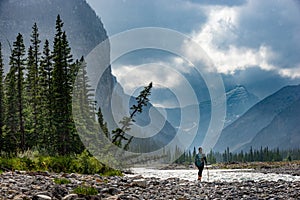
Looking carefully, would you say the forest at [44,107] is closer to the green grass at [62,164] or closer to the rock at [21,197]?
the green grass at [62,164]

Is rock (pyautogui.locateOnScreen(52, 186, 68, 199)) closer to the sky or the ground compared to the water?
closer to the sky

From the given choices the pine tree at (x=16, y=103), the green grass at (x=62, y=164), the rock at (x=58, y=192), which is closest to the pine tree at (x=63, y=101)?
the pine tree at (x=16, y=103)

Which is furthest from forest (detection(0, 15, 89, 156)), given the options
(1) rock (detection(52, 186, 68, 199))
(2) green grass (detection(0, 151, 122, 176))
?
(1) rock (detection(52, 186, 68, 199))

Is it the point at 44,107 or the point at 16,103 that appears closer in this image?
the point at 16,103

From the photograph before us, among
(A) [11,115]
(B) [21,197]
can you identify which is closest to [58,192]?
(B) [21,197]

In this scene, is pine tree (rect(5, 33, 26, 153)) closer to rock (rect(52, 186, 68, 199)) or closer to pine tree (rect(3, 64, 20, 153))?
pine tree (rect(3, 64, 20, 153))

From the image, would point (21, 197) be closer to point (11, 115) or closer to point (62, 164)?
point (62, 164)

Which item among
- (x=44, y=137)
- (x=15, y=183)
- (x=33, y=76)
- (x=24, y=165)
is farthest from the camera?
(x=33, y=76)

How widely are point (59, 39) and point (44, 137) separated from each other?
12.2m

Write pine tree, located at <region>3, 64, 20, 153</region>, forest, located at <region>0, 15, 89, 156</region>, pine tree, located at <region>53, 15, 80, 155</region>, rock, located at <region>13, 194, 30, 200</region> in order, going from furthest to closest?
A: pine tree, located at <region>3, 64, 20, 153</region> → forest, located at <region>0, 15, 89, 156</region> → pine tree, located at <region>53, 15, 80, 155</region> → rock, located at <region>13, 194, 30, 200</region>

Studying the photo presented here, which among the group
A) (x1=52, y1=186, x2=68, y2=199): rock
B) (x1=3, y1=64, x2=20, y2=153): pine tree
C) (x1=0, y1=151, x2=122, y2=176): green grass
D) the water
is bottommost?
the water

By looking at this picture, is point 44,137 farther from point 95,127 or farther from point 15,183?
point 15,183

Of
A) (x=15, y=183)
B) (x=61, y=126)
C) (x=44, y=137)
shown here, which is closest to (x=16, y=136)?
(x=44, y=137)

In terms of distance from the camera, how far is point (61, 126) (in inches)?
1887
